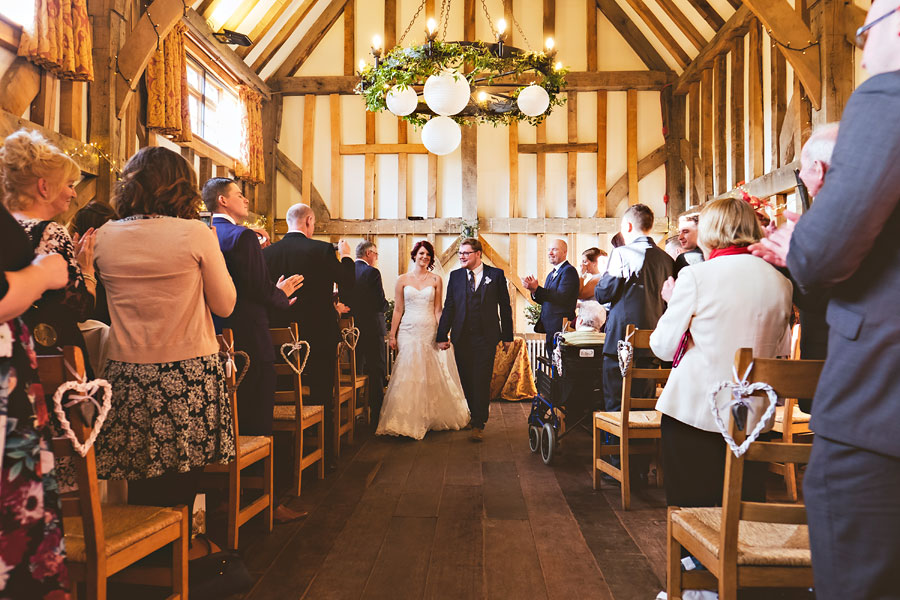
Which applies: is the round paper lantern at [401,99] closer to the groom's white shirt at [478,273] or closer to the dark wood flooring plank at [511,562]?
the groom's white shirt at [478,273]

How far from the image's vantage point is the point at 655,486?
13.3 ft

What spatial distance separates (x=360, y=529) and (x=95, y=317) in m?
1.60

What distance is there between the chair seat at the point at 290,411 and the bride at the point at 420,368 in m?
1.60

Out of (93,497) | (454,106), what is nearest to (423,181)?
(454,106)

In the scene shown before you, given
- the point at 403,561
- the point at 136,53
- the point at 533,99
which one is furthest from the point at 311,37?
the point at 403,561

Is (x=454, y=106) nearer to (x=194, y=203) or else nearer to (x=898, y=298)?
(x=194, y=203)

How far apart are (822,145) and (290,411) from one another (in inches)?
121

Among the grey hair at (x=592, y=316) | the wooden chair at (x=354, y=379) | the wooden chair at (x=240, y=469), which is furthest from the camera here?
the grey hair at (x=592, y=316)

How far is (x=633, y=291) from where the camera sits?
4180 mm

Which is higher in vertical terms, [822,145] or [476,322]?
[822,145]

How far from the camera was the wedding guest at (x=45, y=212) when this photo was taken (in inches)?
70.3

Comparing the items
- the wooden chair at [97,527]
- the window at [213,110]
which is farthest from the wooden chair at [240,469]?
the window at [213,110]

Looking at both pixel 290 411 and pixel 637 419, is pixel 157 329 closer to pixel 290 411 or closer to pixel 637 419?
pixel 290 411

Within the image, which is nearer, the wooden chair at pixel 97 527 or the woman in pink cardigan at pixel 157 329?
the wooden chair at pixel 97 527
